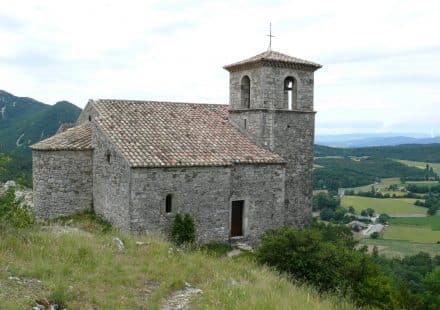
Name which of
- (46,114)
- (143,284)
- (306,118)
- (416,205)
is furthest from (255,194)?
(46,114)

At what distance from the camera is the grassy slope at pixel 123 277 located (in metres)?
7.53

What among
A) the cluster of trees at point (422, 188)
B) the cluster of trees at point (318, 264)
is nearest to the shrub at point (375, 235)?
the cluster of trees at point (422, 188)

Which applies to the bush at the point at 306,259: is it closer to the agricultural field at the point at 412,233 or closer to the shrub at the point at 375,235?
the shrub at the point at 375,235

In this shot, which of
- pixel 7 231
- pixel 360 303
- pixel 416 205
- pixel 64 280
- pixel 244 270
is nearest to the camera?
pixel 64 280

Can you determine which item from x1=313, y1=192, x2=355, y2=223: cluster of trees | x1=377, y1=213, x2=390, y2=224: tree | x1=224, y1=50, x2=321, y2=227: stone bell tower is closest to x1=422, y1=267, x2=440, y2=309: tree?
x1=224, y1=50, x2=321, y2=227: stone bell tower

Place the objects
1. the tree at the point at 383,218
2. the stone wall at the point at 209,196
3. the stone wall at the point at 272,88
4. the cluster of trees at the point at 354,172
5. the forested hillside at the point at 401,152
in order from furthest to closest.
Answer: the forested hillside at the point at 401,152 < the cluster of trees at the point at 354,172 < the tree at the point at 383,218 < the stone wall at the point at 272,88 < the stone wall at the point at 209,196

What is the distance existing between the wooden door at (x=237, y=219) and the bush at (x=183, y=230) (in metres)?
2.52

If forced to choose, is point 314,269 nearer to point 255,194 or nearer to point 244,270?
point 244,270

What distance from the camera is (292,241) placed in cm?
1373

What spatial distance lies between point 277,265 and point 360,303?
359 cm

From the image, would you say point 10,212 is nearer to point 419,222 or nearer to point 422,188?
point 419,222

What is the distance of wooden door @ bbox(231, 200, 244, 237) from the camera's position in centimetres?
1852

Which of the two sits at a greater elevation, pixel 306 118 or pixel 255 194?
pixel 306 118

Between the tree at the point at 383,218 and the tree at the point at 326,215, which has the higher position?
the tree at the point at 326,215
